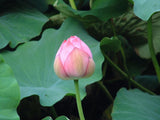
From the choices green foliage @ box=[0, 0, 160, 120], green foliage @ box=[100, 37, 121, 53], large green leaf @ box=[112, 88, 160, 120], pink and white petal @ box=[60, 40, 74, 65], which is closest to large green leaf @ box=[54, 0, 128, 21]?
green foliage @ box=[0, 0, 160, 120]

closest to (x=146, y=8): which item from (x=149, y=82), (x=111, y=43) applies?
(x=111, y=43)

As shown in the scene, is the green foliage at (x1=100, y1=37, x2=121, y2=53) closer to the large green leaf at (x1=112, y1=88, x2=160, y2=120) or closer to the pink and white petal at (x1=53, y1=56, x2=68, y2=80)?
the large green leaf at (x1=112, y1=88, x2=160, y2=120)

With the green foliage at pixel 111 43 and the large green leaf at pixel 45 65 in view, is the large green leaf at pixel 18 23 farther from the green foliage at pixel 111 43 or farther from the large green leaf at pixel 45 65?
the green foliage at pixel 111 43

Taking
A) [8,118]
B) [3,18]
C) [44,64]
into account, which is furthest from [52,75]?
[3,18]

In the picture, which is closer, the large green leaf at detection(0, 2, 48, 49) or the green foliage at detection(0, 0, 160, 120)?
the green foliage at detection(0, 0, 160, 120)

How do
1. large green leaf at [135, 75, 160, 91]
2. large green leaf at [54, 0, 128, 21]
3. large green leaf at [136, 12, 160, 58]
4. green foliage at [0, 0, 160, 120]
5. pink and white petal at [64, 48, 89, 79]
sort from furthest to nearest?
1. large green leaf at [135, 75, 160, 91]
2. large green leaf at [136, 12, 160, 58]
3. large green leaf at [54, 0, 128, 21]
4. green foliage at [0, 0, 160, 120]
5. pink and white petal at [64, 48, 89, 79]

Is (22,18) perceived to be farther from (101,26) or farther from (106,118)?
(106,118)
